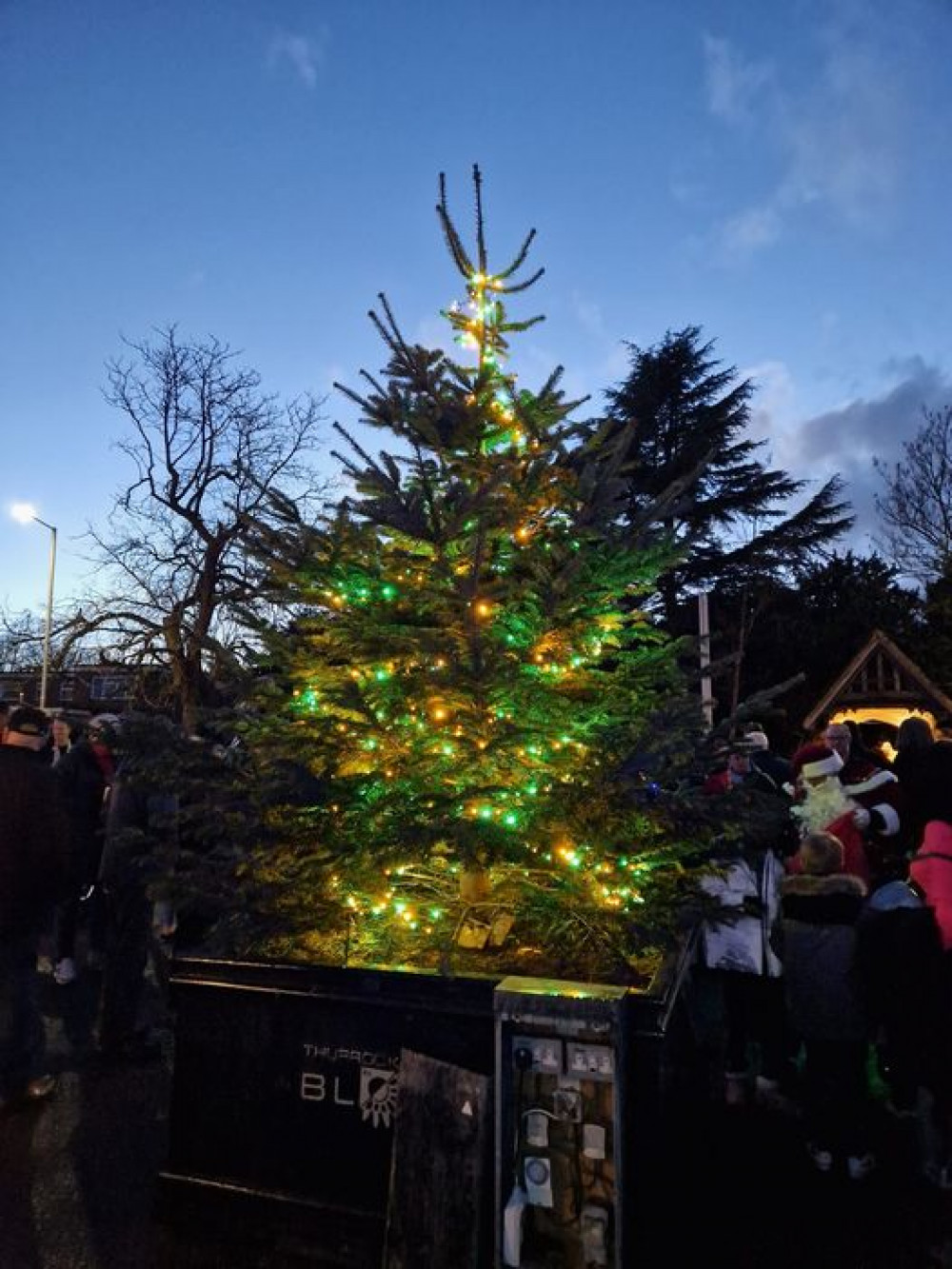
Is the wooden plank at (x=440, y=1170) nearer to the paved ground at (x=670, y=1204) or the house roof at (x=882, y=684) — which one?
the paved ground at (x=670, y=1204)

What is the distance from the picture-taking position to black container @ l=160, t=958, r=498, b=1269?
133 inches

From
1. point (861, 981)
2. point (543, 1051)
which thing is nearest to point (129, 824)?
point (543, 1051)

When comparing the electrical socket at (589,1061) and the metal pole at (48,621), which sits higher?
the metal pole at (48,621)

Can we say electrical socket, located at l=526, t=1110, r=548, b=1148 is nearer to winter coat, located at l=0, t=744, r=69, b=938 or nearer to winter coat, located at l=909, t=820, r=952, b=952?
winter coat, located at l=909, t=820, r=952, b=952

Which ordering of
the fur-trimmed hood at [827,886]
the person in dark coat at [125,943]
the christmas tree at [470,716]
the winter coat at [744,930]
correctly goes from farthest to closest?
the person in dark coat at [125,943]
the winter coat at [744,930]
the fur-trimmed hood at [827,886]
the christmas tree at [470,716]

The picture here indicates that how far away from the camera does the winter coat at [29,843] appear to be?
4766 millimetres

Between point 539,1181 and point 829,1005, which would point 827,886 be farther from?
point 539,1181

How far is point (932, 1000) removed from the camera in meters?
4.09

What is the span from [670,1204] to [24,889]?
12.5 ft

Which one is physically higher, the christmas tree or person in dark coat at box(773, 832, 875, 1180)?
the christmas tree

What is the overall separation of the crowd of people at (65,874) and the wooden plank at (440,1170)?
6.36 feet


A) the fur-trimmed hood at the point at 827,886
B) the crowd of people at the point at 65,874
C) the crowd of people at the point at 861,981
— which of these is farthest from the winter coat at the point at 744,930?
the crowd of people at the point at 65,874

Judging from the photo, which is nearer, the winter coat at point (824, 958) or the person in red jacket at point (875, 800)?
the winter coat at point (824, 958)

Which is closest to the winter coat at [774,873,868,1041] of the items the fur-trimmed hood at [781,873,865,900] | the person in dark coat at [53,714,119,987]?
the fur-trimmed hood at [781,873,865,900]
